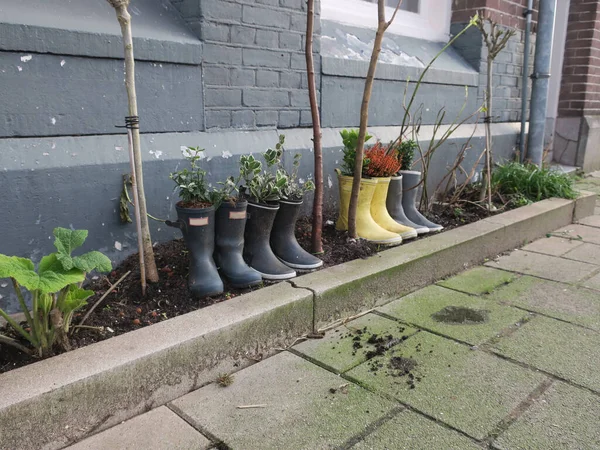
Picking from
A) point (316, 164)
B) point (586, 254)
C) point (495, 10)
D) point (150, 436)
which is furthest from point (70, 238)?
point (495, 10)

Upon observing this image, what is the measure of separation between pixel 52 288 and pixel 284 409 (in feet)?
2.83

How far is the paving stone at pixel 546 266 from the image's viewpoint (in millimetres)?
3195

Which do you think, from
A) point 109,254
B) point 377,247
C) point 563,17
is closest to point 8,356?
point 109,254

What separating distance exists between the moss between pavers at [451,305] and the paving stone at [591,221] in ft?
7.68

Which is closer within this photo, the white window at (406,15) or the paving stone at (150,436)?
the paving stone at (150,436)

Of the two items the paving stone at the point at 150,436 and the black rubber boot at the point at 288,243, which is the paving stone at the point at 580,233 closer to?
the black rubber boot at the point at 288,243

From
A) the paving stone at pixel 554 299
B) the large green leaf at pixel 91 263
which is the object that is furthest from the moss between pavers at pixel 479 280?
the large green leaf at pixel 91 263

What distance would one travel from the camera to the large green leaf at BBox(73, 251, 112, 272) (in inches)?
66.9

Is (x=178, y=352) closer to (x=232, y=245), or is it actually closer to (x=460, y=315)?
(x=232, y=245)

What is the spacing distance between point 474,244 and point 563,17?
4.73m

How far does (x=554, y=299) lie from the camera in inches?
111

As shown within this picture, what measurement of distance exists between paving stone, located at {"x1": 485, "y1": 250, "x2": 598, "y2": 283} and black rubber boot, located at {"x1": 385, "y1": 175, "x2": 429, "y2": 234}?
52cm

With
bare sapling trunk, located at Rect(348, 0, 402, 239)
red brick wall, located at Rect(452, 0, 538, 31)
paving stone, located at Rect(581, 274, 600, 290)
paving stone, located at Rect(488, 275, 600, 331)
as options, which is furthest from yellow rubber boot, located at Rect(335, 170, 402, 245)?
red brick wall, located at Rect(452, 0, 538, 31)

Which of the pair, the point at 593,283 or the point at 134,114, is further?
the point at 593,283
